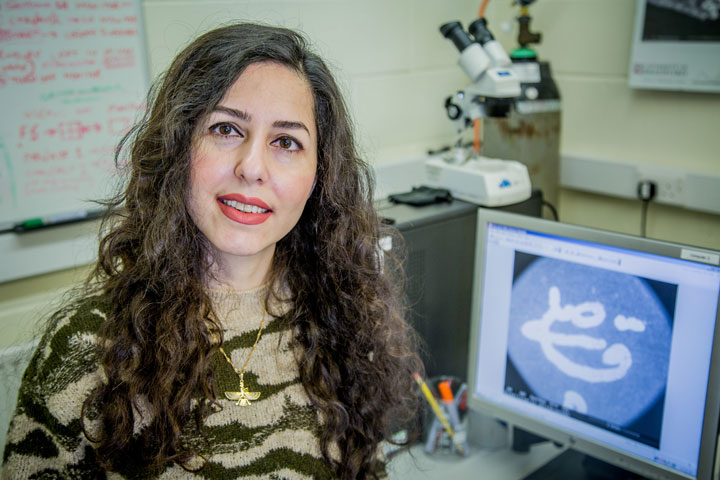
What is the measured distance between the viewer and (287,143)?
99 cm

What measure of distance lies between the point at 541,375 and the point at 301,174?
0.58 m

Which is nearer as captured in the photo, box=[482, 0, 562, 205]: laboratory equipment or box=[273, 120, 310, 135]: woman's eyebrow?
box=[273, 120, 310, 135]: woman's eyebrow

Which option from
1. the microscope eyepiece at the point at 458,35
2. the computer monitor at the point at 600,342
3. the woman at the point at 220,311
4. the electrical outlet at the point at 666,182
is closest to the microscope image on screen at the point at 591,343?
the computer monitor at the point at 600,342

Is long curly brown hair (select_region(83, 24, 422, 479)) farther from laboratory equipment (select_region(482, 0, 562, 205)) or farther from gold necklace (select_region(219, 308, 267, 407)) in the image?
laboratory equipment (select_region(482, 0, 562, 205))

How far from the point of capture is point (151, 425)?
0.94 m

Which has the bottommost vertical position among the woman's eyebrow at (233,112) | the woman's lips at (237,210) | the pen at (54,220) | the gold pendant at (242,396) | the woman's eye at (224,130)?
the gold pendant at (242,396)

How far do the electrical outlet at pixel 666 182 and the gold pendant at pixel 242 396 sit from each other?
1.62m

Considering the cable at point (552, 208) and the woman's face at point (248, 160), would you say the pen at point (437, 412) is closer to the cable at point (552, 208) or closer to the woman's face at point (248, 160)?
the woman's face at point (248, 160)

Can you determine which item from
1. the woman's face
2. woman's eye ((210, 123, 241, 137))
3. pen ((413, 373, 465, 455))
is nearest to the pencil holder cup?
pen ((413, 373, 465, 455))

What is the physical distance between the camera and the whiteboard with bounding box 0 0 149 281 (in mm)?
1514

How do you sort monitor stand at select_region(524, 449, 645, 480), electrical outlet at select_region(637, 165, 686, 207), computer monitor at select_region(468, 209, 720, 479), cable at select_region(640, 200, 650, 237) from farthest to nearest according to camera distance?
cable at select_region(640, 200, 650, 237) < electrical outlet at select_region(637, 165, 686, 207) < monitor stand at select_region(524, 449, 645, 480) < computer monitor at select_region(468, 209, 720, 479)

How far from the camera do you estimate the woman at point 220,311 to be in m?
0.92

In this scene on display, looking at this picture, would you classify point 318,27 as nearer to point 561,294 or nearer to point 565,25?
point 565,25

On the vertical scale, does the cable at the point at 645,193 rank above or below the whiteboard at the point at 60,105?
below
